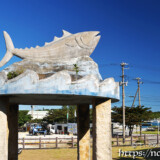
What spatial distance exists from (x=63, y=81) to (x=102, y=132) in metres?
2.60

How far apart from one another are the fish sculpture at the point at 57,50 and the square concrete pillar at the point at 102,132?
2.36m

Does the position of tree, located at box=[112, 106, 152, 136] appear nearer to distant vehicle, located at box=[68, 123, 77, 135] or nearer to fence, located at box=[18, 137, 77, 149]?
distant vehicle, located at box=[68, 123, 77, 135]

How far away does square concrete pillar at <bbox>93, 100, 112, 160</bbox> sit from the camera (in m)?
9.27

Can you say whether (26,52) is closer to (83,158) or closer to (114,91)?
(114,91)

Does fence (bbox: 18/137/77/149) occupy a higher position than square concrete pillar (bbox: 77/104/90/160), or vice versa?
square concrete pillar (bbox: 77/104/90/160)

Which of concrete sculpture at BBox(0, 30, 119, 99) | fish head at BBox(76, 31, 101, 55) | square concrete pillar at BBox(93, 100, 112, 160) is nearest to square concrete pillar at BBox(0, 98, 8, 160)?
concrete sculpture at BBox(0, 30, 119, 99)

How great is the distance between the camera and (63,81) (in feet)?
26.9

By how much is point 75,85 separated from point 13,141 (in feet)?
20.8

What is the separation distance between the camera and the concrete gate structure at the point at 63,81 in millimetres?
8109

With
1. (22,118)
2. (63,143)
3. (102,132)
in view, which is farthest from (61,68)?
(22,118)

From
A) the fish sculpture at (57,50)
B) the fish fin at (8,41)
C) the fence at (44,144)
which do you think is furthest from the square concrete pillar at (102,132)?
the fence at (44,144)

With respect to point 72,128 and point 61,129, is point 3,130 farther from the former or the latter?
point 61,129

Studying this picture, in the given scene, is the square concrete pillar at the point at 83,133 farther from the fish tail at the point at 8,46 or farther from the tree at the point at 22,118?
the tree at the point at 22,118

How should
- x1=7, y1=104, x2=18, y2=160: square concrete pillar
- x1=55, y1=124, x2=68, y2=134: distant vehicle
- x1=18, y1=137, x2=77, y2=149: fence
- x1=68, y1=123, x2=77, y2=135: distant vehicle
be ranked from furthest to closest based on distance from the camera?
x1=55, y1=124, x2=68, y2=134: distant vehicle < x1=68, y1=123, x2=77, y2=135: distant vehicle < x1=18, y1=137, x2=77, y2=149: fence < x1=7, y1=104, x2=18, y2=160: square concrete pillar
